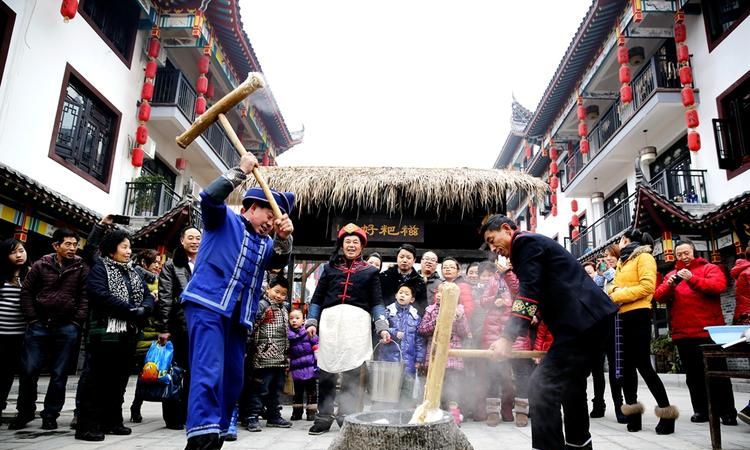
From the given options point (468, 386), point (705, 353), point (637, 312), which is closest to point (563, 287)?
point (705, 353)

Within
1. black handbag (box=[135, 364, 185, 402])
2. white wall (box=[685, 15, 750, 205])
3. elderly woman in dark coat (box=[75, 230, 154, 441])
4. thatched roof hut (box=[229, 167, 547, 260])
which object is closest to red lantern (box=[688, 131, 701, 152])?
white wall (box=[685, 15, 750, 205])

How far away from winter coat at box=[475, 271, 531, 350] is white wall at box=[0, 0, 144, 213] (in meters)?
8.39

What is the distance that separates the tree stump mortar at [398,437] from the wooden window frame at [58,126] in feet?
31.9

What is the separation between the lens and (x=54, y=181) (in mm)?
9484

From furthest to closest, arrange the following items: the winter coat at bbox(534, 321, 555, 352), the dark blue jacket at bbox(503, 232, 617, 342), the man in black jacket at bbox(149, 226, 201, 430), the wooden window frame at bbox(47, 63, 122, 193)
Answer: the wooden window frame at bbox(47, 63, 122, 193) < the winter coat at bbox(534, 321, 555, 352) < the man in black jacket at bbox(149, 226, 201, 430) < the dark blue jacket at bbox(503, 232, 617, 342)

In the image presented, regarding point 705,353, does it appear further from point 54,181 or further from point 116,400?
point 54,181

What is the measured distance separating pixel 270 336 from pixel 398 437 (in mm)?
3472

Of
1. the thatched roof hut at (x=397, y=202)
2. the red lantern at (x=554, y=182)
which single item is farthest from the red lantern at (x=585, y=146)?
the thatched roof hut at (x=397, y=202)

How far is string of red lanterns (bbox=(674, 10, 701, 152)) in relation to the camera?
11367 millimetres

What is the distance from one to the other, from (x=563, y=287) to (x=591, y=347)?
0.39 metres

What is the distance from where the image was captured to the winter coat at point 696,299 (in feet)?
15.9

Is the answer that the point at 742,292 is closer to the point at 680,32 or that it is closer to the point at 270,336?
the point at 270,336

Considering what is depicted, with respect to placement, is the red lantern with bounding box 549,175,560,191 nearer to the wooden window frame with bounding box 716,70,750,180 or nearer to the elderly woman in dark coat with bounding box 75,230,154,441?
the wooden window frame with bounding box 716,70,750,180

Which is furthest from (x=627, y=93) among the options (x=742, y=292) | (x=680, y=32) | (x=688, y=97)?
(x=742, y=292)
